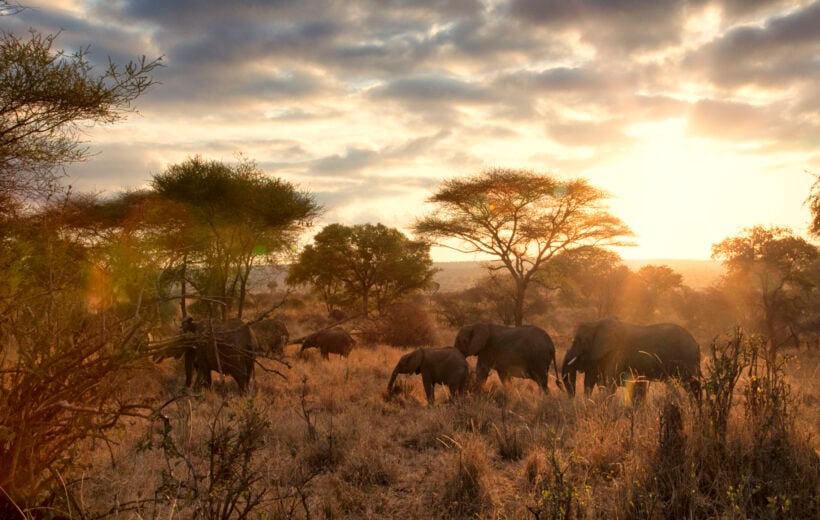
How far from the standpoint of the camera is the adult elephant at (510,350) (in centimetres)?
1190

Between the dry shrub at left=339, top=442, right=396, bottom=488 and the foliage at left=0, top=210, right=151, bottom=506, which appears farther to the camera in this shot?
the dry shrub at left=339, top=442, right=396, bottom=488

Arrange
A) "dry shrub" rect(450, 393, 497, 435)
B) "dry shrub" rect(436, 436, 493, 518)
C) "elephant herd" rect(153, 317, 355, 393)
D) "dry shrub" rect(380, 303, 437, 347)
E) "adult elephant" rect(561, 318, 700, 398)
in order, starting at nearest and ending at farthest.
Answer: "elephant herd" rect(153, 317, 355, 393), "dry shrub" rect(436, 436, 493, 518), "dry shrub" rect(450, 393, 497, 435), "adult elephant" rect(561, 318, 700, 398), "dry shrub" rect(380, 303, 437, 347)

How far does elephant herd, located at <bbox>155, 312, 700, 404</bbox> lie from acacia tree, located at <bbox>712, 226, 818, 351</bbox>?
1307cm

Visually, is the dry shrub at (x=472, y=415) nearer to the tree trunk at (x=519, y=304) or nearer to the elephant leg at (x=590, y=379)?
the elephant leg at (x=590, y=379)

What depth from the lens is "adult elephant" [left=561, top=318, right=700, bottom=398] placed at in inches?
408

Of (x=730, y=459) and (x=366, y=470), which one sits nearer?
(x=730, y=459)

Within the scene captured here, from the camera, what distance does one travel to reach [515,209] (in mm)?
22641

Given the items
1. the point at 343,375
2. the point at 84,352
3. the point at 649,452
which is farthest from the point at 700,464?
the point at 343,375

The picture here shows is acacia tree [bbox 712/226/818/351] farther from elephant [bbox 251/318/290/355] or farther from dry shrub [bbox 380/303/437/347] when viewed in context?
elephant [bbox 251/318/290/355]

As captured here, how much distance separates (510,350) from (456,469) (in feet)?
23.7

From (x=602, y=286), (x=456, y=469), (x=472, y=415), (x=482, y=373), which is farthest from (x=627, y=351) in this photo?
→ (x=602, y=286)

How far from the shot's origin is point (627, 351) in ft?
34.8

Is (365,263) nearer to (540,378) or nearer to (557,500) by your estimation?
(540,378)

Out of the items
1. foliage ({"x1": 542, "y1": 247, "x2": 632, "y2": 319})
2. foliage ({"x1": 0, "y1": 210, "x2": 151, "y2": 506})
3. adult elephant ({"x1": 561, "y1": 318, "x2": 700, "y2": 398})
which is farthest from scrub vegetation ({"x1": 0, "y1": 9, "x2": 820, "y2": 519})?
foliage ({"x1": 542, "y1": 247, "x2": 632, "y2": 319})
